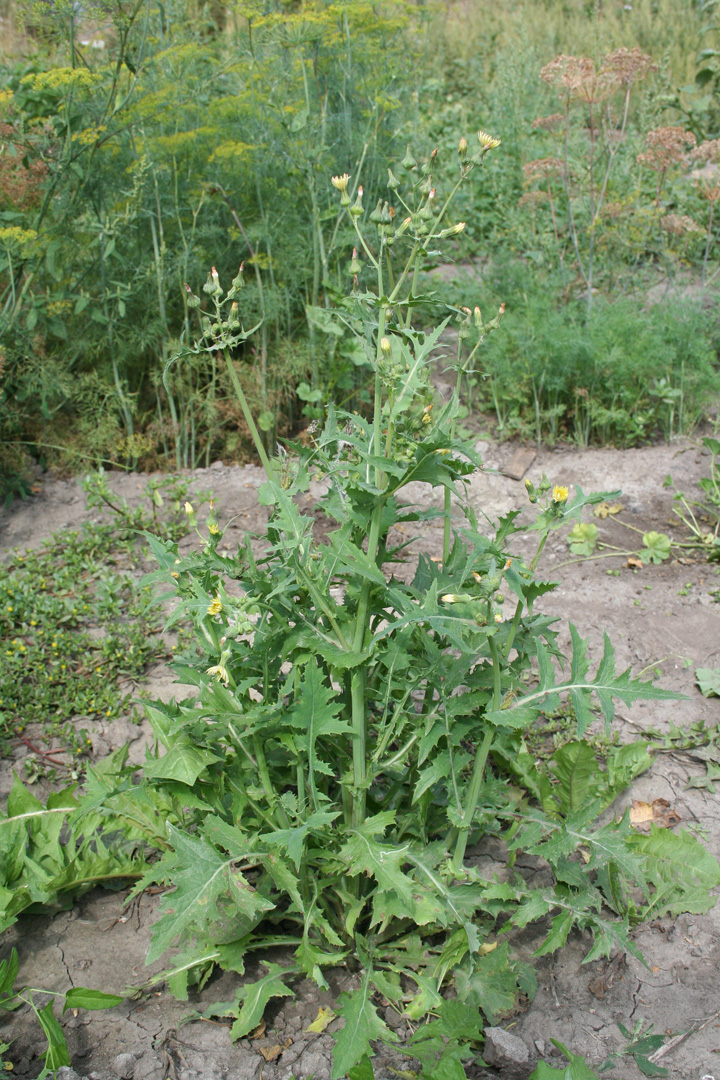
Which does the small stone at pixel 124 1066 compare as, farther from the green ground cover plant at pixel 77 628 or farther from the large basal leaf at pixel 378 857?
the green ground cover plant at pixel 77 628

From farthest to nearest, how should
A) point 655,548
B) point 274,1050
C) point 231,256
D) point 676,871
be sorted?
1. point 231,256
2. point 655,548
3. point 676,871
4. point 274,1050

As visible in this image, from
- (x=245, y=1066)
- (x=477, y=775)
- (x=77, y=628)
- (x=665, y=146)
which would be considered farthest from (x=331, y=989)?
(x=665, y=146)

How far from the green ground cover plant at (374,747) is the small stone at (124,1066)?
6.1 inches

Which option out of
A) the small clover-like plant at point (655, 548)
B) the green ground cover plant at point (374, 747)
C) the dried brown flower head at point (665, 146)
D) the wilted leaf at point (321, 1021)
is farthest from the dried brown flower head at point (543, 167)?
the wilted leaf at point (321, 1021)

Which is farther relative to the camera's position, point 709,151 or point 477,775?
point 709,151

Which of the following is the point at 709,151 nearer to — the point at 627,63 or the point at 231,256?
the point at 627,63

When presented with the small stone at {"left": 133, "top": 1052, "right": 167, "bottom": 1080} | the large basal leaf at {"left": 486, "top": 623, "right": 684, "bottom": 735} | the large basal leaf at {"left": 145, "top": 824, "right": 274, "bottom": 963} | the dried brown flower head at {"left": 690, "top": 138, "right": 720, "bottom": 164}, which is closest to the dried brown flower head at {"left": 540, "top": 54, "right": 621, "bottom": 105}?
the dried brown flower head at {"left": 690, "top": 138, "right": 720, "bottom": 164}

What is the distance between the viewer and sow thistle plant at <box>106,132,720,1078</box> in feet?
5.19

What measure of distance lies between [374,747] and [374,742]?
0.04m

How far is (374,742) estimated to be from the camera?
205 centimetres

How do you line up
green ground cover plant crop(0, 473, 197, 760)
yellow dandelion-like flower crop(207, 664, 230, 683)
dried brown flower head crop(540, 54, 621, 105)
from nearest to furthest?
1. yellow dandelion-like flower crop(207, 664, 230, 683)
2. green ground cover plant crop(0, 473, 197, 760)
3. dried brown flower head crop(540, 54, 621, 105)

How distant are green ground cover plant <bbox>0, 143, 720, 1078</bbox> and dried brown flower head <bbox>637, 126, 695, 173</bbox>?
3.77 m

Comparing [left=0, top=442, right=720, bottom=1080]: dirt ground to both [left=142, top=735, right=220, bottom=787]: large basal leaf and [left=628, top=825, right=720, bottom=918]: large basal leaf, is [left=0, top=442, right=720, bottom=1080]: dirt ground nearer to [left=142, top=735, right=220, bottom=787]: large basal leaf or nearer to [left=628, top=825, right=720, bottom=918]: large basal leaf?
[left=628, top=825, right=720, bottom=918]: large basal leaf

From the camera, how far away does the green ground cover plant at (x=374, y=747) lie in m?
1.58
